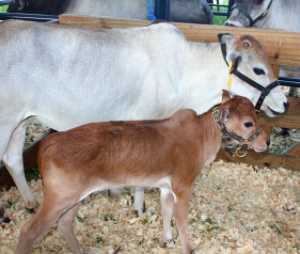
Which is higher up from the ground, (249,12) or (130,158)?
(249,12)

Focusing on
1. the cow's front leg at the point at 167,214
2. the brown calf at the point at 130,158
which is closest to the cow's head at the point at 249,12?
the brown calf at the point at 130,158

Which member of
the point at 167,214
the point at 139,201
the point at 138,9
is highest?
the point at 138,9

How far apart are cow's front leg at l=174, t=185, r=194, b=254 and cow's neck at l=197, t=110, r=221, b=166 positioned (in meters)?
0.37

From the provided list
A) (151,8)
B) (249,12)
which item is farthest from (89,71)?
(249,12)

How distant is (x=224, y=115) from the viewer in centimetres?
358

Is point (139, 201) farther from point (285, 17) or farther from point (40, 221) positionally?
point (285, 17)

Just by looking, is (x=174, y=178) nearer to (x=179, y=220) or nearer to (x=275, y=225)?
(x=179, y=220)

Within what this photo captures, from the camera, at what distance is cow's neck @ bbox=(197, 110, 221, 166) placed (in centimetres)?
373

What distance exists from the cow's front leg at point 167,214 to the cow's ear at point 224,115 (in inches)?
34.1

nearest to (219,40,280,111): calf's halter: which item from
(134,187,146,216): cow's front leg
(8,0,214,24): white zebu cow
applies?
(134,187,146,216): cow's front leg

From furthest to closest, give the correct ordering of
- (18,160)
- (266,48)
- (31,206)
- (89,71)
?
(266,48) → (31,206) → (18,160) → (89,71)

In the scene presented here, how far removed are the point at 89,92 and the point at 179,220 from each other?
54.6 inches

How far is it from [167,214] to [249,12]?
10.2 feet

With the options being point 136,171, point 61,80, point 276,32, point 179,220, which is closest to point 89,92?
point 61,80
